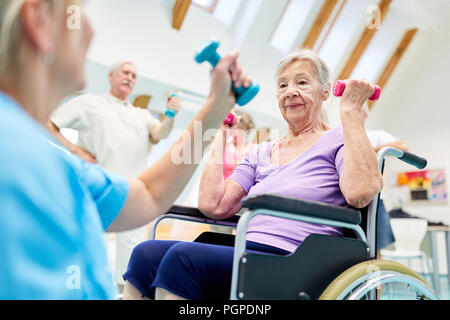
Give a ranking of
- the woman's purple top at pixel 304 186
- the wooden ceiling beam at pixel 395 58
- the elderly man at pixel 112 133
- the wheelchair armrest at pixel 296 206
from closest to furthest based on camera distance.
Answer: the wheelchair armrest at pixel 296 206
the woman's purple top at pixel 304 186
the elderly man at pixel 112 133
the wooden ceiling beam at pixel 395 58

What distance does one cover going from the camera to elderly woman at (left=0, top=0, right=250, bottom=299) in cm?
32

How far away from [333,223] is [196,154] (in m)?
0.34

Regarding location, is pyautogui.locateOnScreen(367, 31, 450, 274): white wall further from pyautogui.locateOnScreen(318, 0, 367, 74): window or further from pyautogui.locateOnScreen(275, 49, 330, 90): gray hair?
pyautogui.locateOnScreen(275, 49, 330, 90): gray hair

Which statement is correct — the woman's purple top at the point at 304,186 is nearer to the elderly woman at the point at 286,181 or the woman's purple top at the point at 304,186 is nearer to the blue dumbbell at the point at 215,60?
the elderly woman at the point at 286,181

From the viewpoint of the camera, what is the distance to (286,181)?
966 mm

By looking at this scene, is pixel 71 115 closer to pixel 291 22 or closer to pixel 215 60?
pixel 215 60

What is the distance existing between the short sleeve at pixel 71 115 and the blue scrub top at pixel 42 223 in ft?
5.01

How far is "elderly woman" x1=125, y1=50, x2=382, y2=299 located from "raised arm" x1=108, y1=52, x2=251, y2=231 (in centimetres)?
23

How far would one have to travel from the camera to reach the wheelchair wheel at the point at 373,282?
2.39 feet

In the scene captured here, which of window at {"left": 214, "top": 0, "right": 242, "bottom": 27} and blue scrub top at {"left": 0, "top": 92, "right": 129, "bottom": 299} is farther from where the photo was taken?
window at {"left": 214, "top": 0, "right": 242, "bottom": 27}

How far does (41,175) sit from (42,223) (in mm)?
42

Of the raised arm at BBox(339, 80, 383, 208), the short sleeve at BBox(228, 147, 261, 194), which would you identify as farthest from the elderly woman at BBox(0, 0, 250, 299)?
the short sleeve at BBox(228, 147, 261, 194)

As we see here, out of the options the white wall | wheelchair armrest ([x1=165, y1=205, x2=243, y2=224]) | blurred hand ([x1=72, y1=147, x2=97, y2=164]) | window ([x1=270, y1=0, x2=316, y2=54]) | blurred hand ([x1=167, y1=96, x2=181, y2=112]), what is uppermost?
window ([x1=270, y1=0, x2=316, y2=54])

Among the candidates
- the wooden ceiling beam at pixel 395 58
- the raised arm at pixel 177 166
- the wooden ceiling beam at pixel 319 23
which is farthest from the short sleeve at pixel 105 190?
the wooden ceiling beam at pixel 395 58
